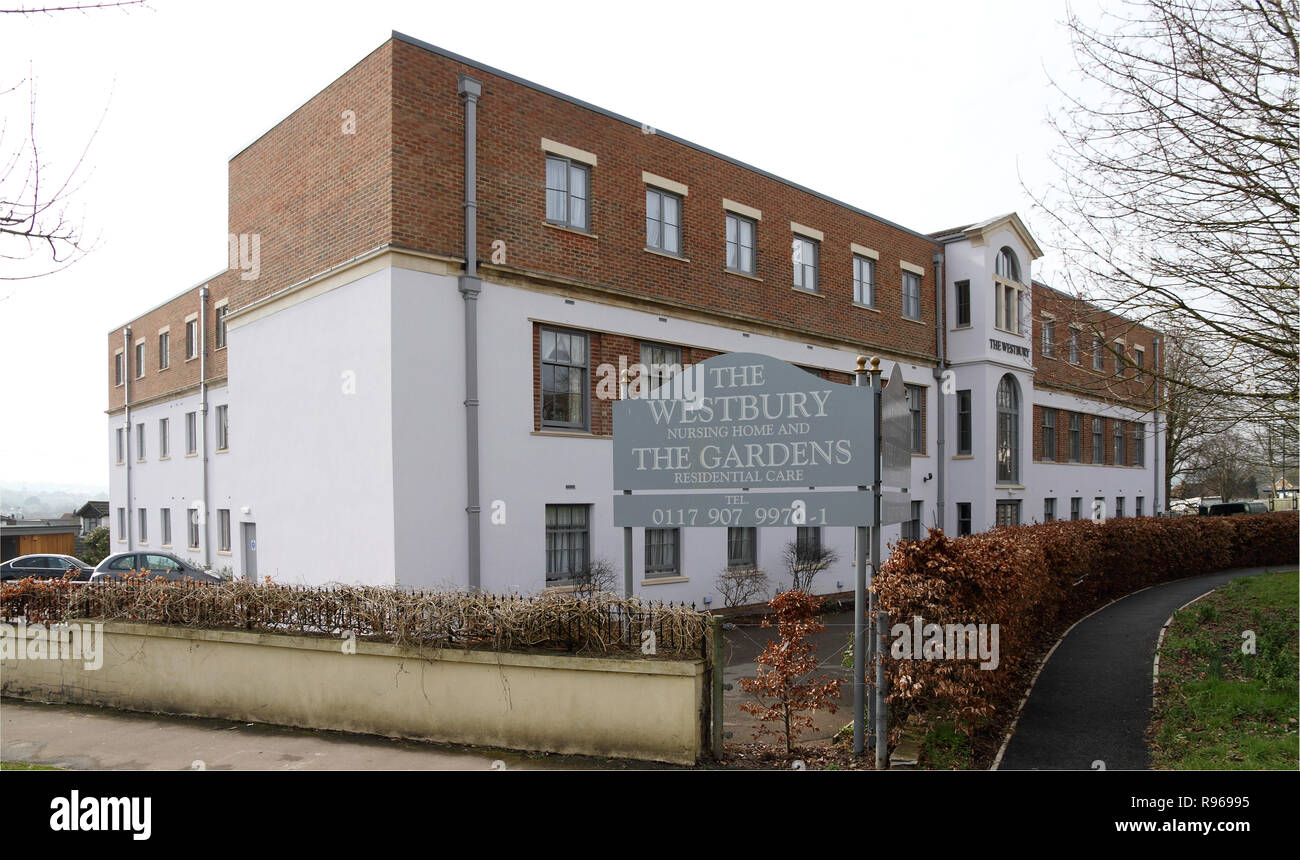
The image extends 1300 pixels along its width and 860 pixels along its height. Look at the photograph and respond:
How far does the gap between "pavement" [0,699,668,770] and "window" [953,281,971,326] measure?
2339 cm

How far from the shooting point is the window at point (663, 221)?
59.8 feet

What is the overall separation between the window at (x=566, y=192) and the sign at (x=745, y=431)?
26.5ft

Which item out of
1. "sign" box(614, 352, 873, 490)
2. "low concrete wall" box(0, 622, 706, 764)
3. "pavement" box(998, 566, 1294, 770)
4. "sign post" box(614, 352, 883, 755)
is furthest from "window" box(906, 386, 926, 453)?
"low concrete wall" box(0, 622, 706, 764)

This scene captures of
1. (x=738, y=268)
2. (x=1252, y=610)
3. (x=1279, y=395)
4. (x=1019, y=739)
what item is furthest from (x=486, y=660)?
(x=738, y=268)

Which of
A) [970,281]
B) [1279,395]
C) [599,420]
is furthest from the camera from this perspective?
[970,281]

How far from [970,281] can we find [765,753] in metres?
22.9

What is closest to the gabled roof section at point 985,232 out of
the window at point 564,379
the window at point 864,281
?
the window at point 864,281

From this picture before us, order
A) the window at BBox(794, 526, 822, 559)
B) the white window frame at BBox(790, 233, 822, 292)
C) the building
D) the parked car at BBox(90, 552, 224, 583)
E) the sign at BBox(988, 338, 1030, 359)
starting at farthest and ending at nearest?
the sign at BBox(988, 338, 1030, 359)
the parked car at BBox(90, 552, 224, 583)
the white window frame at BBox(790, 233, 822, 292)
the window at BBox(794, 526, 822, 559)
the building

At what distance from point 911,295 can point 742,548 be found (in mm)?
10895

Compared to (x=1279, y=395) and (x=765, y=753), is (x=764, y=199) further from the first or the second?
(x=765, y=753)

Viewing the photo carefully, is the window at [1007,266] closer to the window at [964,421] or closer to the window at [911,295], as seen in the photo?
the window at [911,295]

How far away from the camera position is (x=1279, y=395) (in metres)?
9.81

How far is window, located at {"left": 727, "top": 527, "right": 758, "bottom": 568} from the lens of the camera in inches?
781

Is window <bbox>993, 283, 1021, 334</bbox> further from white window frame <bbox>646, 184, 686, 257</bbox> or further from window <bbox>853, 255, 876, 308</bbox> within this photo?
white window frame <bbox>646, 184, 686, 257</bbox>
